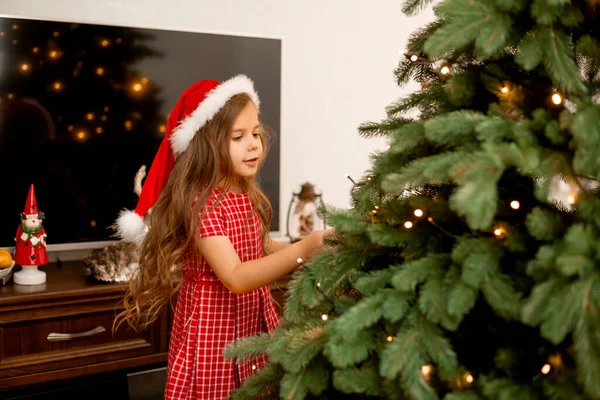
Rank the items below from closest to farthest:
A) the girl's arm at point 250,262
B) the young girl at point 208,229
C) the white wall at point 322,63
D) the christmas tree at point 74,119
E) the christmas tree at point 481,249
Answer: the christmas tree at point 481,249 < the girl's arm at point 250,262 < the young girl at point 208,229 < the christmas tree at point 74,119 < the white wall at point 322,63

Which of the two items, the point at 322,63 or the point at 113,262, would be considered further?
the point at 322,63

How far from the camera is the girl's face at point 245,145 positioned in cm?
160

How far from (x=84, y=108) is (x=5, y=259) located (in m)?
0.64

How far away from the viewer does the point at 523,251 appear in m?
0.78

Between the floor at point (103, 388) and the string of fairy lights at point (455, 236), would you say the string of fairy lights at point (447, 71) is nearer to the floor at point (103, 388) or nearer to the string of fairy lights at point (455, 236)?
the string of fairy lights at point (455, 236)

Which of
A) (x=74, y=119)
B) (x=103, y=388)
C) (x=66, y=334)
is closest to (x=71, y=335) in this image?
(x=66, y=334)

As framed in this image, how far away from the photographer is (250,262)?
1.43 m

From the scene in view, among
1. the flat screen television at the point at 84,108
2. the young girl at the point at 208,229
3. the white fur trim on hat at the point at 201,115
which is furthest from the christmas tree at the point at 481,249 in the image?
the flat screen television at the point at 84,108

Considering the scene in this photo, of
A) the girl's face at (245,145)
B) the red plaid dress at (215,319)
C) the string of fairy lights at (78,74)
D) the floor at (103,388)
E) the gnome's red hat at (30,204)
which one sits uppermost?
the string of fairy lights at (78,74)

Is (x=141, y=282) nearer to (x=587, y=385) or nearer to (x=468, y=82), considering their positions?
(x=468, y=82)

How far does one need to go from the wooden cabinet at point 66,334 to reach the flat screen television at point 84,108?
0.99 ft

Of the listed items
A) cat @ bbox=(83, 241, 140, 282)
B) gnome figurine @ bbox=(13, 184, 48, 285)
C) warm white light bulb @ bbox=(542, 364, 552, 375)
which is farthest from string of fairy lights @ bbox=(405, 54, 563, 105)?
gnome figurine @ bbox=(13, 184, 48, 285)

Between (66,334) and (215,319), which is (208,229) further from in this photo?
(66,334)

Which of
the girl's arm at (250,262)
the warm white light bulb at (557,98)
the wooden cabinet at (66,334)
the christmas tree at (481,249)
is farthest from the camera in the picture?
the wooden cabinet at (66,334)
